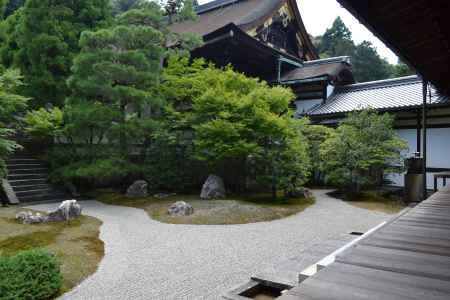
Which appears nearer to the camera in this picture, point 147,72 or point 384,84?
point 147,72

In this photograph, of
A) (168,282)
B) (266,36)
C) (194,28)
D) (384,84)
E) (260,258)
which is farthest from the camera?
(194,28)

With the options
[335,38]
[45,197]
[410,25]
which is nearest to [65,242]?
[45,197]

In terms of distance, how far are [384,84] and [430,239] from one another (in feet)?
43.1

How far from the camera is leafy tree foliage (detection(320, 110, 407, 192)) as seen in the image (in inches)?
381

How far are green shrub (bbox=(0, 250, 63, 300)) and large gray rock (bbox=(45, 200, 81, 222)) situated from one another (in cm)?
351

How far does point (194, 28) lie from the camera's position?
17.0 meters

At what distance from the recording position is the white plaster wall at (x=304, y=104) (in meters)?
14.4

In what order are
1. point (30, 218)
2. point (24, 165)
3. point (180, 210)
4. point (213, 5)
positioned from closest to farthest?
point (30, 218) < point (180, 210) < point (24, 165) < point (213, 5)

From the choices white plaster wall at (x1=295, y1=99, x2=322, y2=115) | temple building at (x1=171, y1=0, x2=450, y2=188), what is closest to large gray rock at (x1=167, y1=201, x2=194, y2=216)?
temple building at (x1=171, y1=0, x2=450, y2=188)

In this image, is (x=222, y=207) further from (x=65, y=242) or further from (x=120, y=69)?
(x=120, y=69)

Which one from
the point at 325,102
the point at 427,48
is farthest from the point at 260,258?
the point at 325,102

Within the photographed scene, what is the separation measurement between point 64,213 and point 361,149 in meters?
8.32

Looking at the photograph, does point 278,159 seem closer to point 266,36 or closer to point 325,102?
point 325,102

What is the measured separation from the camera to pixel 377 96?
13.1 meters
